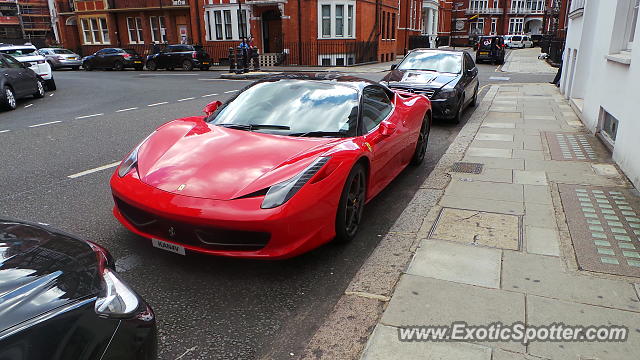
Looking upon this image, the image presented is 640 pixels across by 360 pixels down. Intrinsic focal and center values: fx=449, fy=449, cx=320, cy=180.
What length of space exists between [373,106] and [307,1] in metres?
25.1

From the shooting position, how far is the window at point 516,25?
79062 millimetres

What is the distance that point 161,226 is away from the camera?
123 inches

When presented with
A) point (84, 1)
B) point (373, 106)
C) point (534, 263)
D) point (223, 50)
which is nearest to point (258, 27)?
point (223, 50)

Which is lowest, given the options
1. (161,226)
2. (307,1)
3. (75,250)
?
(161,226)

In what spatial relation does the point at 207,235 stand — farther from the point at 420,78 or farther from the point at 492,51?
the point at 492,51

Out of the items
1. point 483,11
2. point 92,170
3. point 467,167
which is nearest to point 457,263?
point 467,167

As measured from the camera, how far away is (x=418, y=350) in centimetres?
244

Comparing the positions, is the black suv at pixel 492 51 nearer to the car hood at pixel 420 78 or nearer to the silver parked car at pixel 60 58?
the car hood at pixel 420 78

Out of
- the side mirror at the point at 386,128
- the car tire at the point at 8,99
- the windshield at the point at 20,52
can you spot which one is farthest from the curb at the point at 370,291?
the windshield at the point at 20,52

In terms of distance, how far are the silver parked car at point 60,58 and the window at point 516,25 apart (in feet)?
238

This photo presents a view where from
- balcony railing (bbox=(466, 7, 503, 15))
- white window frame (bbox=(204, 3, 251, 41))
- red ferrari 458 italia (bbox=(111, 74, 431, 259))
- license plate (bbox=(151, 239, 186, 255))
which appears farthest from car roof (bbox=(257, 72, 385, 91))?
balcony railing (bbox=(466, 7, 503, 15))

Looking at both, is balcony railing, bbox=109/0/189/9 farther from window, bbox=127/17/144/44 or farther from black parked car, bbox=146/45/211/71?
black parked car, bbox=146/45/211/71

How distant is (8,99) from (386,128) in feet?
36.6

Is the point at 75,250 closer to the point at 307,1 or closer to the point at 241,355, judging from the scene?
the point at 241,355
